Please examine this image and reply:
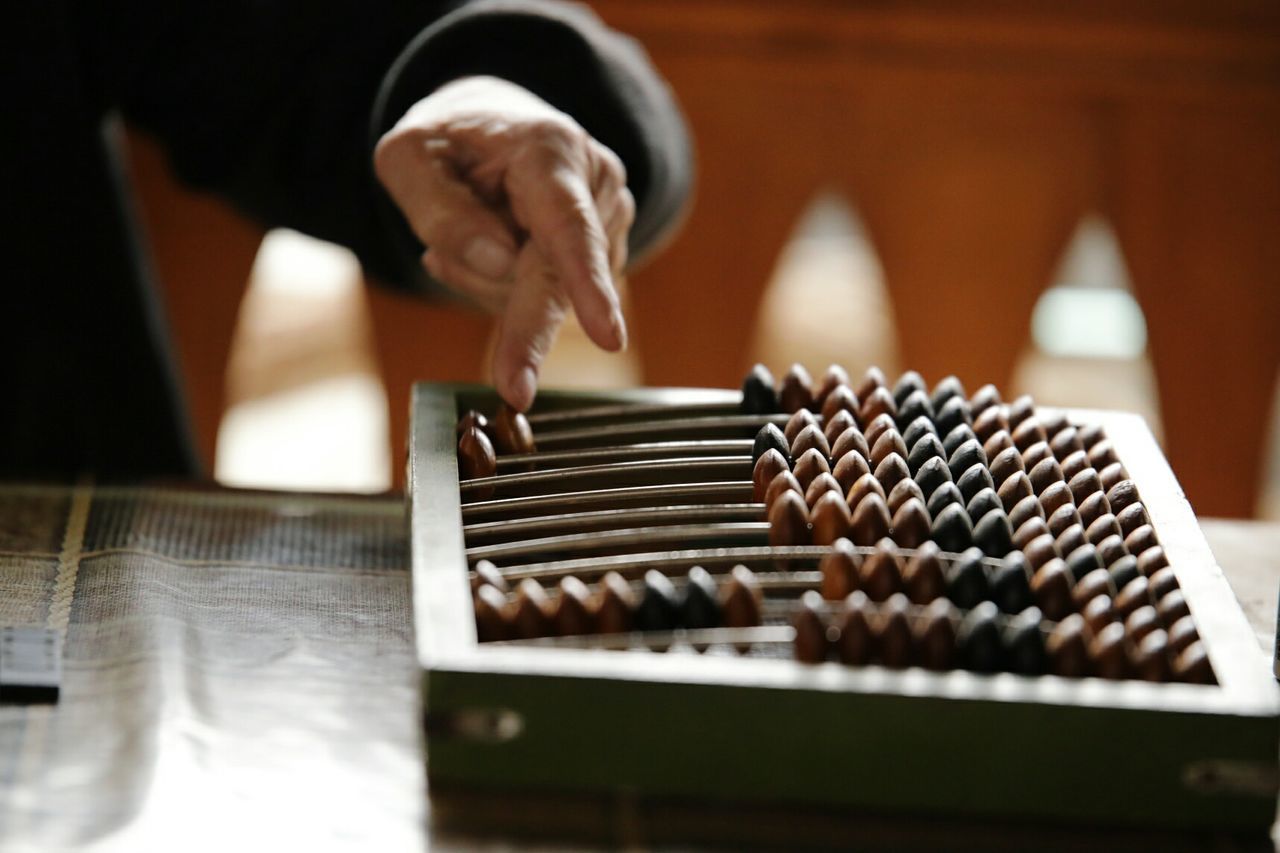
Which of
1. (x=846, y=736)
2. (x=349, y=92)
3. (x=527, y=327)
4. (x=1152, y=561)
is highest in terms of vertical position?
(x=349, y=92)

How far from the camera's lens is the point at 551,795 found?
783 mm

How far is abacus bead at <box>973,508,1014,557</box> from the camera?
0.92m

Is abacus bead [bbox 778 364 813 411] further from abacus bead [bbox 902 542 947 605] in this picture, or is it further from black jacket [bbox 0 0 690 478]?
black jacket [bbox 0 0 690 478]

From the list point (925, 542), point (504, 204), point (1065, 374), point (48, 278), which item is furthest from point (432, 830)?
point (1065, 374)

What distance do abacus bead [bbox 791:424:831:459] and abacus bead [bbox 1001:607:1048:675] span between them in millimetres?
278

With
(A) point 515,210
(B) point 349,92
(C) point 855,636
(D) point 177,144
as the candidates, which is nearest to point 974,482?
(C) point 855,636

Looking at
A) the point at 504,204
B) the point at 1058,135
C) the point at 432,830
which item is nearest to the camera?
the point at 432,830

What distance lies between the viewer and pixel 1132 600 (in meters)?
0.87

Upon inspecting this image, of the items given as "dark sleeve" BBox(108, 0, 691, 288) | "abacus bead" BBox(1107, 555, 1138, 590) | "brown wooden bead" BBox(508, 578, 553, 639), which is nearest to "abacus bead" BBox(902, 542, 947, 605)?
"abacus bead" BBox(1107, 555, 1138, 590)

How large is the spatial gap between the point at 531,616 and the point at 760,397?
399mm

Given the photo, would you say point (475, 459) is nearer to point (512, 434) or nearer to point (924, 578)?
point (512, 434)

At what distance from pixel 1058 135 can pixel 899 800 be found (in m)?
2.04

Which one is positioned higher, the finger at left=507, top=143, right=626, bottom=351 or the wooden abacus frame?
the finger at left=507, top=143, right=626, bottom=351

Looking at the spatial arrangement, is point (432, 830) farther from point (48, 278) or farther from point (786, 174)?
point (786, 174)
